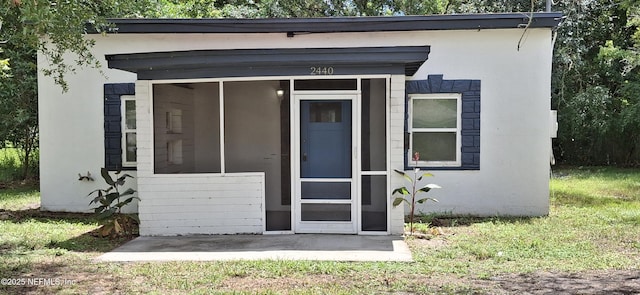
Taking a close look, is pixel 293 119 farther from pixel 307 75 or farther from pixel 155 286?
pixel 155 286

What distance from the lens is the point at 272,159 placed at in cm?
926

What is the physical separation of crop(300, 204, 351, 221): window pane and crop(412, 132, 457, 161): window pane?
2.28 metres

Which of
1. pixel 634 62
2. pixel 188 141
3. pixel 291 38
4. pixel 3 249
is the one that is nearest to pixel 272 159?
pixel 188 141

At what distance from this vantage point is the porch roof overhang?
6680 mm

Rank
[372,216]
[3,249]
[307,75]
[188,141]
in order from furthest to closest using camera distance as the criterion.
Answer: [188,141] → [372,216] → [307,75] → [3,249]

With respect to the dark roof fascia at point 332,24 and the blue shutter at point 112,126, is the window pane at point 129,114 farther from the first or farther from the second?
the dark roof fascia at point 332,24

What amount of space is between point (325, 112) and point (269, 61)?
1.12 meters

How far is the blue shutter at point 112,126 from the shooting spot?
9.20 meters

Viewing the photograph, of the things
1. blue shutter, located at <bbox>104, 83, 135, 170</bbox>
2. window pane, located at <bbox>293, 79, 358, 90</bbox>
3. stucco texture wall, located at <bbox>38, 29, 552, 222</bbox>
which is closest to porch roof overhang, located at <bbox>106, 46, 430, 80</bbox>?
window pane, located at <bbox>293, 79, 358, 90</bbox>

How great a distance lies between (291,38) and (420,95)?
7.64ft

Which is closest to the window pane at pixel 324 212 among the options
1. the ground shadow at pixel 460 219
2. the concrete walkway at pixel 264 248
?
the concrete walkway at pixel 264 248

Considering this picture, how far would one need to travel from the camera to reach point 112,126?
30.2ft

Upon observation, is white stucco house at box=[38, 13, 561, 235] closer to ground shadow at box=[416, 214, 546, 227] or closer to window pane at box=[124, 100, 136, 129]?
window pane at box=[124, 100, 136, 129]

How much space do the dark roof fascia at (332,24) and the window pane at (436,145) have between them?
5.68 feet
